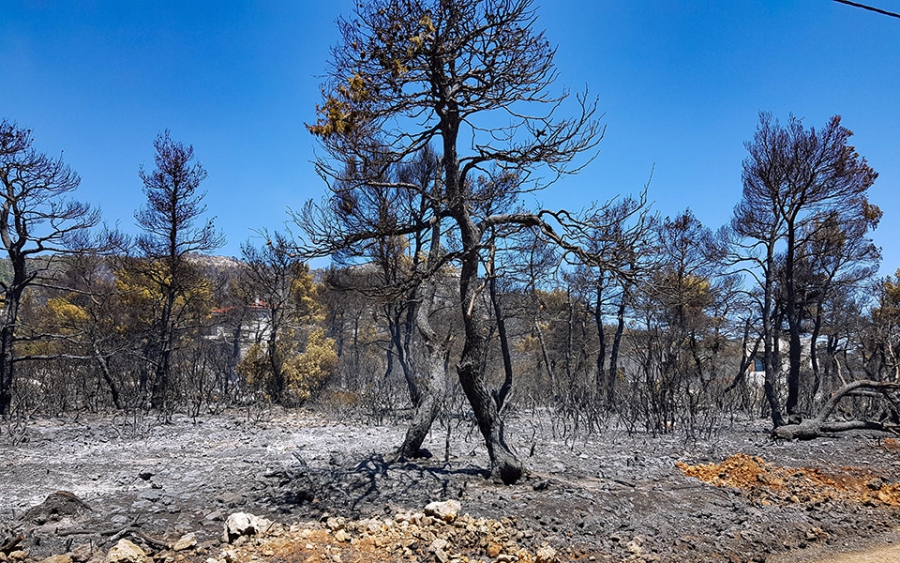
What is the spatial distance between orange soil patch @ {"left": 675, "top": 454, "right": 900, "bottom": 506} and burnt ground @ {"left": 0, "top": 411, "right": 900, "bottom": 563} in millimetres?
27

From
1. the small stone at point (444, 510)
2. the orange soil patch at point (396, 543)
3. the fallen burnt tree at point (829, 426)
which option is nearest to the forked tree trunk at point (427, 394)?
the small stone at point (444, 510)

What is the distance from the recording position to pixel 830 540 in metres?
5.08

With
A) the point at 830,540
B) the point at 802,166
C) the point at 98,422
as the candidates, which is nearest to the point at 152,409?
the point at 98,422

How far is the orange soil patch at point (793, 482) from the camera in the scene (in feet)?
20.0

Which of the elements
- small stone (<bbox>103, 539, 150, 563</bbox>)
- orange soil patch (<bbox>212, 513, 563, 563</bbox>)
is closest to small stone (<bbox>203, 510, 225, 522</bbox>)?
orange soil patch (<bbox>212, 513, 563, 563</bbox>)

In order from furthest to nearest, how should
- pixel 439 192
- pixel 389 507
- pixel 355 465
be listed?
pixel 355 465
pixel 439 192
pixel 389 507

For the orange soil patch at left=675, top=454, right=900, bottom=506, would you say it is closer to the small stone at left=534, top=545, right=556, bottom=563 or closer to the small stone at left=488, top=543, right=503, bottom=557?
the small stone at left=534, top=545, right=556, bottom=563

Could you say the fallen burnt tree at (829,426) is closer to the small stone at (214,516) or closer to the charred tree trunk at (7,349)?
the small stone at (214,516)

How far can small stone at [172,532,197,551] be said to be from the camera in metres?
4.04

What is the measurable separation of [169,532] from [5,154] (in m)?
10.9

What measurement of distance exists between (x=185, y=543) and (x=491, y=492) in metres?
2.82

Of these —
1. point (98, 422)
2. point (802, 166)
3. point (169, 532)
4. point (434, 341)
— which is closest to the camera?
point (169, 532)

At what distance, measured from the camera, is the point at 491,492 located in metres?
5.47

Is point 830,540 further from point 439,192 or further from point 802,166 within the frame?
point 802,166
